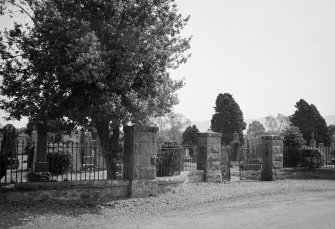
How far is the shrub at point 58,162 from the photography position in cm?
1495

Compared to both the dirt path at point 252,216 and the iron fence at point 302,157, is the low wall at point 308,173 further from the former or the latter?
the dirt path at point 252,216

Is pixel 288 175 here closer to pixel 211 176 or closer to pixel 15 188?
pixel 211 176

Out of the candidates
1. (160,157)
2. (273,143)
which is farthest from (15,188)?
(273,143)

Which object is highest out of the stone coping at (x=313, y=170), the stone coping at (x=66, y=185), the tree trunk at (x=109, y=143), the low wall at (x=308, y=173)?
the tree trunk at (x=109, y=143)

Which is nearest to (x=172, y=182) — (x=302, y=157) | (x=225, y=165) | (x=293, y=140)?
(x=225, y=165)

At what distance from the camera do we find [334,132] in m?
48.4

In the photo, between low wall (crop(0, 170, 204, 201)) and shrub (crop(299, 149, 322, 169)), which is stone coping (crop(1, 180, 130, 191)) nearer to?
low wall (crop(0, 170, 204, 201))

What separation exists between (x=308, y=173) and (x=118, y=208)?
11493mm

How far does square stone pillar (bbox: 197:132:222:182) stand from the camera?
13492 millimetres

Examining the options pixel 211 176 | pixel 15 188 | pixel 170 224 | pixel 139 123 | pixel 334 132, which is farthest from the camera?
pixel 334 132

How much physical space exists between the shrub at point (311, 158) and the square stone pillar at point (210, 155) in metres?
5.67

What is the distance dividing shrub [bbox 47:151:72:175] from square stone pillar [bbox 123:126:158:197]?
6.41m

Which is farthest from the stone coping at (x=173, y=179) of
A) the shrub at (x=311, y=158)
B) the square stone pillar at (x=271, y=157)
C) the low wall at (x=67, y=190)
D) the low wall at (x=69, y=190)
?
the shrub at (x=311, y=158)

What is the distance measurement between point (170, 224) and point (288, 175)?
35.3ft
